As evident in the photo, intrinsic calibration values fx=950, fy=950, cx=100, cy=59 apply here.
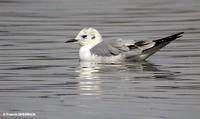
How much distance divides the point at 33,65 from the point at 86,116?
532 centimetres

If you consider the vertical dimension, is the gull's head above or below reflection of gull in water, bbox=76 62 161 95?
above

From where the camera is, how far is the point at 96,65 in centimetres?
1655

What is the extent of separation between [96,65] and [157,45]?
112 centimetres

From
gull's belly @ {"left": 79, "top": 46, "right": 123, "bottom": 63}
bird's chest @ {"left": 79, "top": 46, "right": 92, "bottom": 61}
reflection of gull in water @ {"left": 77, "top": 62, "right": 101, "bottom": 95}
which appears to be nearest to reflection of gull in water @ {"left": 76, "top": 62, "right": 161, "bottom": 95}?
reflection of gull in water @ {"left": 77, "top": 62, "right": 101, "bottom": 95}

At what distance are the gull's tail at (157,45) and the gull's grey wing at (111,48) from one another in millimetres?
328

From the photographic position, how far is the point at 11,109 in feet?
37.1

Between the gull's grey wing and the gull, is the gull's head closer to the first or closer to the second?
the gull

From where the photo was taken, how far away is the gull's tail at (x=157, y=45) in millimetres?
16469

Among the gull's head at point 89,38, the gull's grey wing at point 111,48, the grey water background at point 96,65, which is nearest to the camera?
the grey water background at point 96,65

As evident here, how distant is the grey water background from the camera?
1149cm

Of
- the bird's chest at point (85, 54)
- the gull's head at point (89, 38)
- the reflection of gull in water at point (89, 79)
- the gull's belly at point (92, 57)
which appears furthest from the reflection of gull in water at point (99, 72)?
the gull's head at point (89, 38)

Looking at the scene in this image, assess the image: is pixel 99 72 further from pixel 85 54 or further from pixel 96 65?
pixel 85 54

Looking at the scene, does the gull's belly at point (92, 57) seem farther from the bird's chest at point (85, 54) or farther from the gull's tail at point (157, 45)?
the gull's tail at point (157, 45)

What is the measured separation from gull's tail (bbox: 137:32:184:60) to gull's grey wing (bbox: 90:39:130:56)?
33 cm
